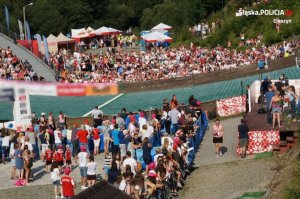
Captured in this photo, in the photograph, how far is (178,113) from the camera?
29.1 metres

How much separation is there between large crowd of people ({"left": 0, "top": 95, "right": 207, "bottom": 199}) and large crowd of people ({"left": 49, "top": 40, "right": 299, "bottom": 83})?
493 inches

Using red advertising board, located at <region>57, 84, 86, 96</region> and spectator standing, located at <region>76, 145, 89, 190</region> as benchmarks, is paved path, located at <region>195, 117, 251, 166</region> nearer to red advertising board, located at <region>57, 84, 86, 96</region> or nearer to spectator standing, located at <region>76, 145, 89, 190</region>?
spectator standing, located at <region>76, 145, 89, 190</region>

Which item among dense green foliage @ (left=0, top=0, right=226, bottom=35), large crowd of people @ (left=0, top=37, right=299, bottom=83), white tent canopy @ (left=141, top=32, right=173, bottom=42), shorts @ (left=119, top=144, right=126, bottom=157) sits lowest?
shorts @ (left=119, top=144, right=126, bottom=157)

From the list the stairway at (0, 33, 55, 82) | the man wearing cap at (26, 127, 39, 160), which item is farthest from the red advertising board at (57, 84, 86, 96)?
the stairway at (0, 33, 55, 82)

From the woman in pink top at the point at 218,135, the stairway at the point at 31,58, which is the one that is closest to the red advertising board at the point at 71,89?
the woman in pink top at the point at 218,135

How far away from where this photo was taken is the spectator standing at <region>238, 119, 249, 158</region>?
25688 millimetres

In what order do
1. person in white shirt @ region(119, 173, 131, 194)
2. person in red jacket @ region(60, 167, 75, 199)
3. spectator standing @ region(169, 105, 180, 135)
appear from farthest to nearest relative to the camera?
1. spectator standing @ region(169, 105, 180, 135)
2. person in red jacket @ region(60, 167, 75, 199)
3. person in white shirt @ region(119, 173, 131, 194)

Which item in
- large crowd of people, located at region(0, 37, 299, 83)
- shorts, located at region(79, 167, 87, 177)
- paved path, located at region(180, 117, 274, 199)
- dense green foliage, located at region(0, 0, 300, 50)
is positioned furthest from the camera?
dense green foliage, located at region(0, 0, 300, 50)

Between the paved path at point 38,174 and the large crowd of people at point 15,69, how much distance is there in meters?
15.8

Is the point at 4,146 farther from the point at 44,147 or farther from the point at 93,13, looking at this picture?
the point at 93,13

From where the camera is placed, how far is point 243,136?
26.0 meters

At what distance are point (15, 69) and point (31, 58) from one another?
5594 millimetres

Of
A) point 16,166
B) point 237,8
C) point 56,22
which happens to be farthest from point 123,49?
point 16,166

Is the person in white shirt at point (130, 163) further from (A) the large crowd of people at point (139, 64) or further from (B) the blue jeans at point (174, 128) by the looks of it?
(A) the large crowd of people at point (139, 64)
